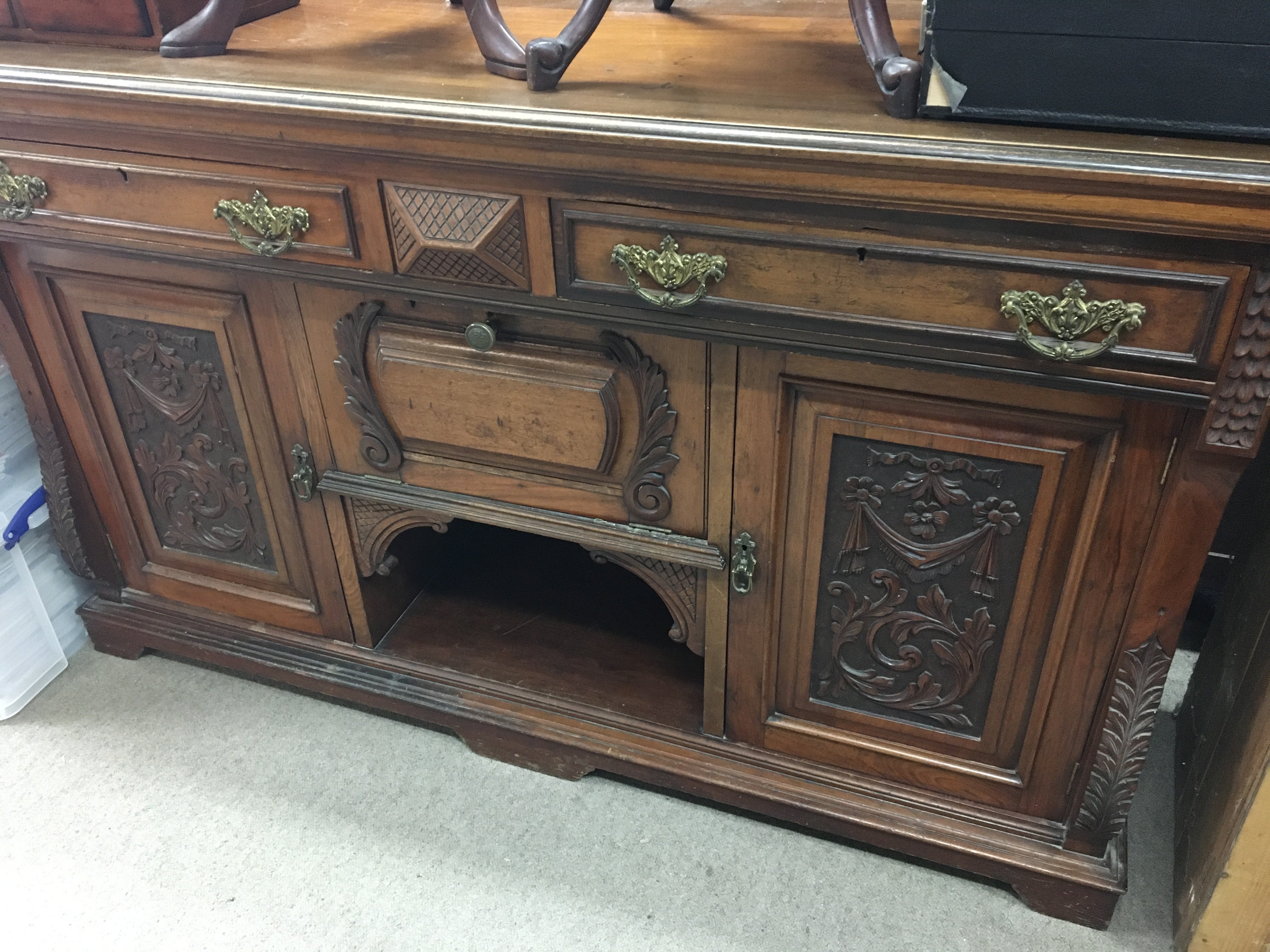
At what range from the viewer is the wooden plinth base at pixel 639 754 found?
1248 millimetres

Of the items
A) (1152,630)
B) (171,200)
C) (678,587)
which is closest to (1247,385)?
(1152,630)

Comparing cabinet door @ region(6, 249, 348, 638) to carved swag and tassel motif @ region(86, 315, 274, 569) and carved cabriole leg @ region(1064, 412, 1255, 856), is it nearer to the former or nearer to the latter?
carved swag and tassel motif @ region(86, 315, 274, 569)

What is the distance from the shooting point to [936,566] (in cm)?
112

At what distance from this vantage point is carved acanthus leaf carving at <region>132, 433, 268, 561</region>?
1.44 meters

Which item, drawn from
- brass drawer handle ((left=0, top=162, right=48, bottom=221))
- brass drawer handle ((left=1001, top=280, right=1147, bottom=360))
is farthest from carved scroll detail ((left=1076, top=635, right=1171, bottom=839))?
brass drawer handle ((left=0, top=162, right=48, bottom=221))

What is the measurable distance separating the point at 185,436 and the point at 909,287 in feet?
3.41

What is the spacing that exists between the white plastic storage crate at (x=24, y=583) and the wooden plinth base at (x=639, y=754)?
0.23ft

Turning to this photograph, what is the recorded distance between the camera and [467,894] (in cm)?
132

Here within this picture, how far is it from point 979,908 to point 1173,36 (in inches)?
40.9

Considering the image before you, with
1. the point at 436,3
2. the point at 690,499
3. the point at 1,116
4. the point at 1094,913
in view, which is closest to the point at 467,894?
the point at 690,499

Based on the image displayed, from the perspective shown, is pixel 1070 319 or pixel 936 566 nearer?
pixel 1070 319

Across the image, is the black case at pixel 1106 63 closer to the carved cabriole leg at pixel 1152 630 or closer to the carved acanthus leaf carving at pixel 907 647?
the carved cabriole leg at pixel 1152 630

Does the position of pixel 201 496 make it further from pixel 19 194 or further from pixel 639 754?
pixel 639 754

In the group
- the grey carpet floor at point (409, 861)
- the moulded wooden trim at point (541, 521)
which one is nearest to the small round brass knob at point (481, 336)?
the moulded wooden trim at point (541, 521)
